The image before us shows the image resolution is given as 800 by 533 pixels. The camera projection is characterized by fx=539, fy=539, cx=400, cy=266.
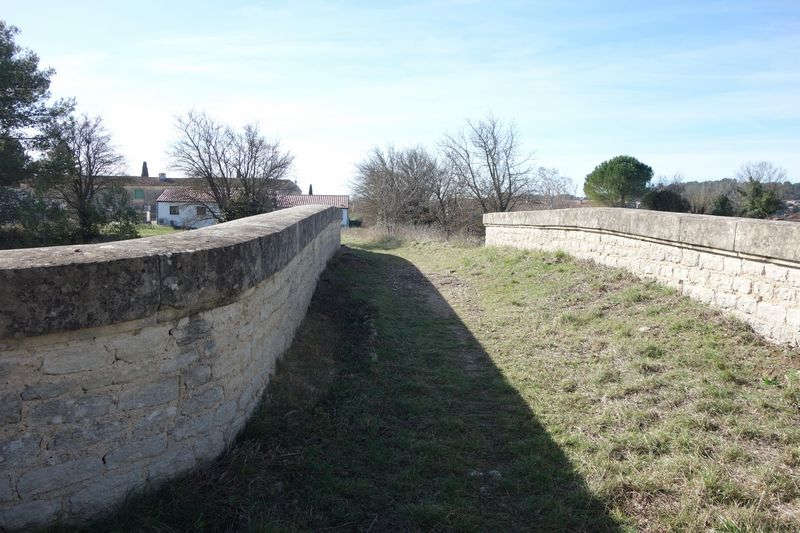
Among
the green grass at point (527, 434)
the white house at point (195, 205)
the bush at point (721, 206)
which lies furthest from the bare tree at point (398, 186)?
the green grass at point (527, 434)

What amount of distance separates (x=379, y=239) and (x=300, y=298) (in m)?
16.8

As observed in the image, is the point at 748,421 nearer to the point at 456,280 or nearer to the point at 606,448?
the point at 606,448

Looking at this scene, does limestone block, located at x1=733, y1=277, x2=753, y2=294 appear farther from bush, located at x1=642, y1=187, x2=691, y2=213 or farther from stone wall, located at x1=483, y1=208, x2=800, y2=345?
bush, located at x1=642, y1=187, x2=691, y2=213

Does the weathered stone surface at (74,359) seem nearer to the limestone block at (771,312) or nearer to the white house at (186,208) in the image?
the limestone block at (771,312)

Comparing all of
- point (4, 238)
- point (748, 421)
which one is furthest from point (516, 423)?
point (4, 238)

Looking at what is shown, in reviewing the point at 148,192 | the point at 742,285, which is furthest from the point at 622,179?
the point at 148,192

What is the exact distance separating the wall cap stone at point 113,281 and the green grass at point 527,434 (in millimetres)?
952

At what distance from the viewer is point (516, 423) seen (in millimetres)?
4164

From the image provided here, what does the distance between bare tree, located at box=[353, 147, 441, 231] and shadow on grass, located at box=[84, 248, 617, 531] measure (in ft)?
89.5

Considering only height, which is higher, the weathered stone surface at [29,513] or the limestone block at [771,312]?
the limestone block at [771,312]

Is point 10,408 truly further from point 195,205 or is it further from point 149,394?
point 195,205

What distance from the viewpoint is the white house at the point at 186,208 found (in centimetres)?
3681

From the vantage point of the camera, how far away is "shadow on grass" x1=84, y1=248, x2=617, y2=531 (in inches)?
110

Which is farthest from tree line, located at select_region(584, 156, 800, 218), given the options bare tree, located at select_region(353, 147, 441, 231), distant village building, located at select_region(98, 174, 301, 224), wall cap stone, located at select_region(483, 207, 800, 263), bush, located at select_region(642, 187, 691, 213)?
distant village building, located at select_region(98, 174, 301, 224)
